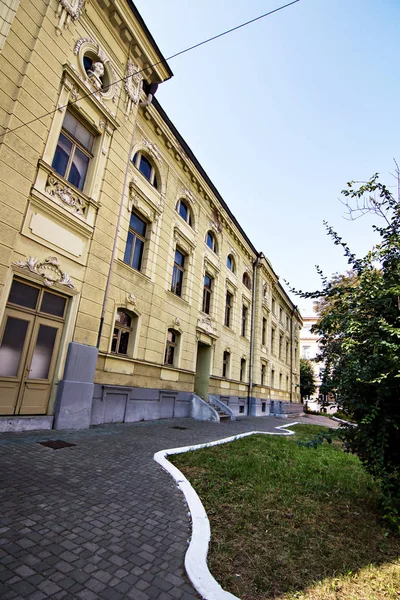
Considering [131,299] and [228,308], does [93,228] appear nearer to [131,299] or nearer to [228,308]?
[131,299]

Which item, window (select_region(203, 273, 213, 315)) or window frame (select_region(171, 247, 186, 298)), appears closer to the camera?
window frame (select_region(171, 247, 186, 298))

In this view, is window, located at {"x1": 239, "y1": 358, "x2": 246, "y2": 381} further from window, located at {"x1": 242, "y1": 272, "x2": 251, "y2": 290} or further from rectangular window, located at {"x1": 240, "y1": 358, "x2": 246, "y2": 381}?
window, located at {"x1": 242, "y1": 272, "x2": 251, "y2": 290}

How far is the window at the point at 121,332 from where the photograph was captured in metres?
10.3

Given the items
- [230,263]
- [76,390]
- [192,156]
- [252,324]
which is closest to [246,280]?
[230,263]

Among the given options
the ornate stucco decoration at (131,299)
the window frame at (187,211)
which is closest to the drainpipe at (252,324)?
the window frame at (187,211)

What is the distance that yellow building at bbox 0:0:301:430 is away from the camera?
695 cm

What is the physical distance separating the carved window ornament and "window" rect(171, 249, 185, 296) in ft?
21.3

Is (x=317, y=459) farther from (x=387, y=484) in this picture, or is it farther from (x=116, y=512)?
(x=116, y=512)

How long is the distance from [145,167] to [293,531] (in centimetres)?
1227

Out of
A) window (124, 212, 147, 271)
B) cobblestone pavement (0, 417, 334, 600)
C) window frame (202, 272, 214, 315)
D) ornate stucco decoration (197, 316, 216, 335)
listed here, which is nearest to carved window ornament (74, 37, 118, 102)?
window (124, 212, 147, 271)

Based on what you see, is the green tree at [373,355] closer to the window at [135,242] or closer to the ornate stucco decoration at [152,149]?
the window at [135,242]

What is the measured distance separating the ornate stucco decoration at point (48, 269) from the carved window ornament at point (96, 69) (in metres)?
5.33

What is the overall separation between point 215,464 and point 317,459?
3.12m

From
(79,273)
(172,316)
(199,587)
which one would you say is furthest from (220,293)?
(199,587)
